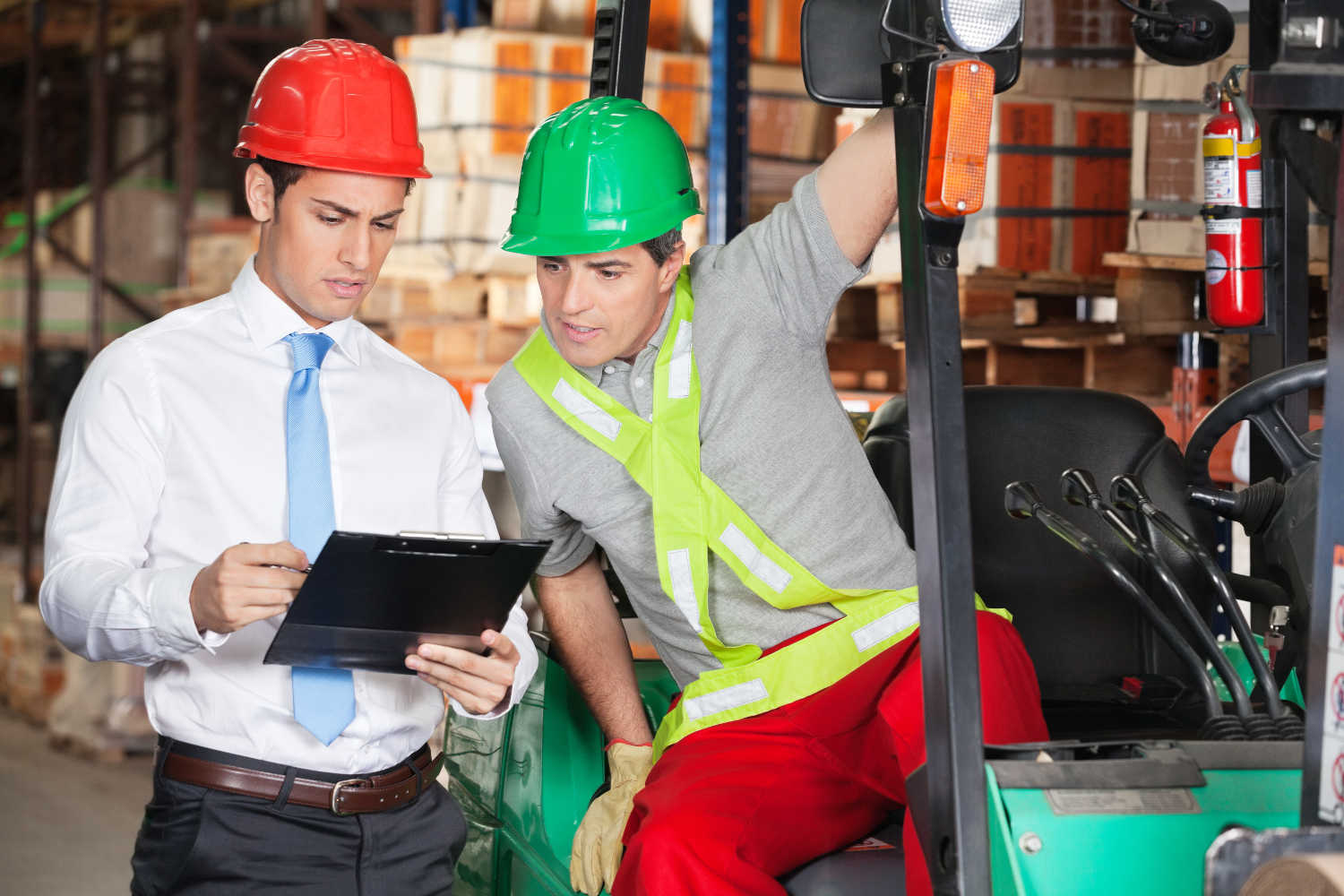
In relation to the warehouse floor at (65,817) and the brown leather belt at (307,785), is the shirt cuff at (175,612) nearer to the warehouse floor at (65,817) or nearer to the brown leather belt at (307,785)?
the brown leather belt at (307,785)

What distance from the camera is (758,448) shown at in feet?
8.79

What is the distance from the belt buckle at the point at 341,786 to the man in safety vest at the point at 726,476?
47 cm

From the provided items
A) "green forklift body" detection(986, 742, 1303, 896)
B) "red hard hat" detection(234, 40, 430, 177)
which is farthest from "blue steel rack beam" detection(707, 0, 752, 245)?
"green forklift body" detection(986, 742, 1303, 896)

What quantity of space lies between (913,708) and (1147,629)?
83 cm

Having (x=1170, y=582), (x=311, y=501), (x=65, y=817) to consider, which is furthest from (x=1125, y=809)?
(x=65, y=817)

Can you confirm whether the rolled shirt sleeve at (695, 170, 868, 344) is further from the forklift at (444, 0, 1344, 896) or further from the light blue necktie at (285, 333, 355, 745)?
the light blue necktie at (285, 333, 355, 745)

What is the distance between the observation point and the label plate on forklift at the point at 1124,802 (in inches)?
70.4

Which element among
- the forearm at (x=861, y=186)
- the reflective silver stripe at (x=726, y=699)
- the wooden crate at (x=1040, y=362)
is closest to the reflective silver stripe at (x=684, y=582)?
the reflective silver stripe at (x=726, y=699)

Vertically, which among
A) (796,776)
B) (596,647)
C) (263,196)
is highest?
(263,196)

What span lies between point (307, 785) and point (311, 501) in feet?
1.28

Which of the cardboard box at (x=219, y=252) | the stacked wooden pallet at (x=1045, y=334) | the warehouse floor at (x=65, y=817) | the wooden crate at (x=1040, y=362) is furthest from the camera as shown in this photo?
the cardboard box at (x=219, y=252)

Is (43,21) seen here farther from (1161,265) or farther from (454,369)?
(1161,265)

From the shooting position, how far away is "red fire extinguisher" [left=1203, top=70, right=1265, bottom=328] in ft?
9.98

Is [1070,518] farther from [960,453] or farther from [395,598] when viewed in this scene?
[395,598]
